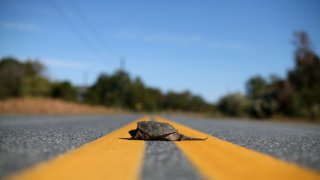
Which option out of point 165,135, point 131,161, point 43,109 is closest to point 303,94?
point 43,109

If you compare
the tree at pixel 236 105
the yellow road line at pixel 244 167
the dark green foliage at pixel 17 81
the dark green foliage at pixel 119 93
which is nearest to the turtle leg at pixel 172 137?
the yellow road line at pixel 244 167

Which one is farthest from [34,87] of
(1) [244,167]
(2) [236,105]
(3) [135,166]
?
(1) [244,167]

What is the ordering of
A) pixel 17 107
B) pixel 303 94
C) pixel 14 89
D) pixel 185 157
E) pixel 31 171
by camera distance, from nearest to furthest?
1. pixel 31 171
2. pixel 185 157
3. pixel 17 107
4. pixel 303 94
5. pixel 14 89

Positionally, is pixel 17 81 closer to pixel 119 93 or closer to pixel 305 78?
pixel 119 93

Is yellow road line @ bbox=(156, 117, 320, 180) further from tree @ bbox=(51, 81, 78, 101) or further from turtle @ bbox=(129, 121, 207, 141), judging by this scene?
tree @ bbox=(51, 81, 78, 101)

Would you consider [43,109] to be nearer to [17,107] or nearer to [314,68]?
[17,107]

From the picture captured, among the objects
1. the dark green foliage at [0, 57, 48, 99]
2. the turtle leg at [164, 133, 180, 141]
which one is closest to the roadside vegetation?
the dark green foliage at [0, 57, 48, 99]

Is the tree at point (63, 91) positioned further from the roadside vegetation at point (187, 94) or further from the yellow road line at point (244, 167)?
the yellow road line at point (244, 167)

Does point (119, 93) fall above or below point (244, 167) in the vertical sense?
above
